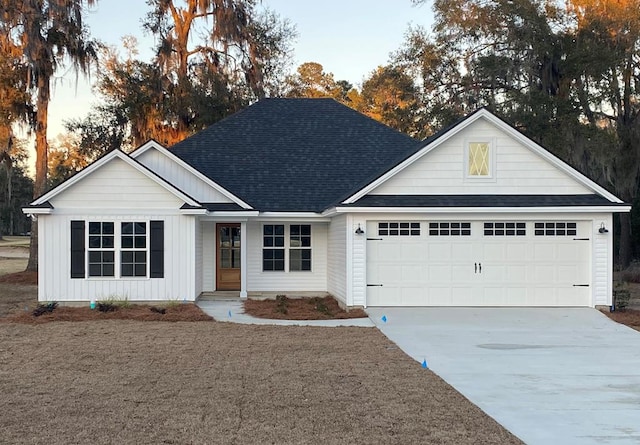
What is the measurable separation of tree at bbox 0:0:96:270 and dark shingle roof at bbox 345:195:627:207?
15.4 meters

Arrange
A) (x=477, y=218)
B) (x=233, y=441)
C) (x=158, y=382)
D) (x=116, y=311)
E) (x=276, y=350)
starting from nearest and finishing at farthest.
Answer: (x=233, y=441)
(x=158, y=382)
(x=276, y=350)
(x=116, y=311)
(x=477, y=218)

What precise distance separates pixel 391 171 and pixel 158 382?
8919mm

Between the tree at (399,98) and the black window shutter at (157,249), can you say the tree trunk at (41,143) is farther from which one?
the tree at (399,98)

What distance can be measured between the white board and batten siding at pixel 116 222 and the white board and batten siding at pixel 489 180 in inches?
189

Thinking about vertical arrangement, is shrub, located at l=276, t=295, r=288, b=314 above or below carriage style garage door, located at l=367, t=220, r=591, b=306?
below

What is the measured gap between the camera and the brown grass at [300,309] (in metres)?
14.9

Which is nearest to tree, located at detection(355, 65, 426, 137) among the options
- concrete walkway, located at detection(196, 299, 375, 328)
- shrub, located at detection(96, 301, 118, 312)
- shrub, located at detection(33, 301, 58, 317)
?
concrete walkway, located at detection(196, 299, 375, 328)

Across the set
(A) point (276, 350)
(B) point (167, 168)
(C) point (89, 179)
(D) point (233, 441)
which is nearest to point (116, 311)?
(C) point (89, 179)

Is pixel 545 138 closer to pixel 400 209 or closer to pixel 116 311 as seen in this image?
pixel 400 209

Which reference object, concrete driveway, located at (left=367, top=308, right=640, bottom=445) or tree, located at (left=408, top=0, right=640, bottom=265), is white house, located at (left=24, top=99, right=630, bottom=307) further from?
tree, located at (left=408, top=0, right=640, bottom=265)

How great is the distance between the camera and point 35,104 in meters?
26.6

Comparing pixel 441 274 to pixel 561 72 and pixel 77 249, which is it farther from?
pixel 561 72

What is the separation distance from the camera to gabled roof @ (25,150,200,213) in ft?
50.9

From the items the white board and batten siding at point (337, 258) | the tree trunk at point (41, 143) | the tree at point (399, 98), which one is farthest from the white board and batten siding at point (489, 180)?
the tree trunk at point (41, 143)
